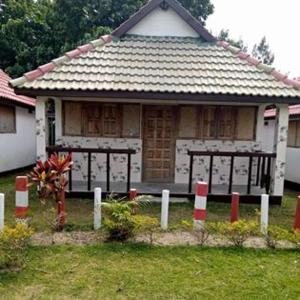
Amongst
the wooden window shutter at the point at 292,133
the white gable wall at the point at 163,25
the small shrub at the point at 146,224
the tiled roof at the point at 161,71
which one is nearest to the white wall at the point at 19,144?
the tiled roof at the point at 161,71

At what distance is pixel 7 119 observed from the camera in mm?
11945

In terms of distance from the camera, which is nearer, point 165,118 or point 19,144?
point 165,118

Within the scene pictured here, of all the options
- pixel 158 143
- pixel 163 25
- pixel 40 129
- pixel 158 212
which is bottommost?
pixel 158 212

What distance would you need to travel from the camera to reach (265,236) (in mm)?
5137

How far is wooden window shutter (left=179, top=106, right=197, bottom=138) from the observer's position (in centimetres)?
899

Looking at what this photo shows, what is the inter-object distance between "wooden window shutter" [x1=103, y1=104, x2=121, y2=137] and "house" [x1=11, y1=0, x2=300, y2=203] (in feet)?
0.09

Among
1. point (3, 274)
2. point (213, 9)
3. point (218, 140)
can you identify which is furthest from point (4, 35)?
point (3, 274)

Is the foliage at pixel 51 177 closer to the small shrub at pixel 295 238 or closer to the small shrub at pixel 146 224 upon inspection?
the small shrub at pixel 146 224

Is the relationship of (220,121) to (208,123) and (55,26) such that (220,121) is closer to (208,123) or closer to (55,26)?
(208,123)

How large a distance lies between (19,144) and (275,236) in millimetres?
Answer: 10976

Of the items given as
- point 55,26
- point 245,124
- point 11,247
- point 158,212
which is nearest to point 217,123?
point 245,124

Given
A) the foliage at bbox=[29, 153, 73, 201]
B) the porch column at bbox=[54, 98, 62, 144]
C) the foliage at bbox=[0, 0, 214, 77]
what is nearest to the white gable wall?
the porch column at bbox=[54, 98, 62, 144]

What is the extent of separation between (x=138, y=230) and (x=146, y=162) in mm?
4394

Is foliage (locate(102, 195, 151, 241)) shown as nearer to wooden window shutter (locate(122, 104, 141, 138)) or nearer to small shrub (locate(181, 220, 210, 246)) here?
small shrub (locate(181, 220, 210, 246))
